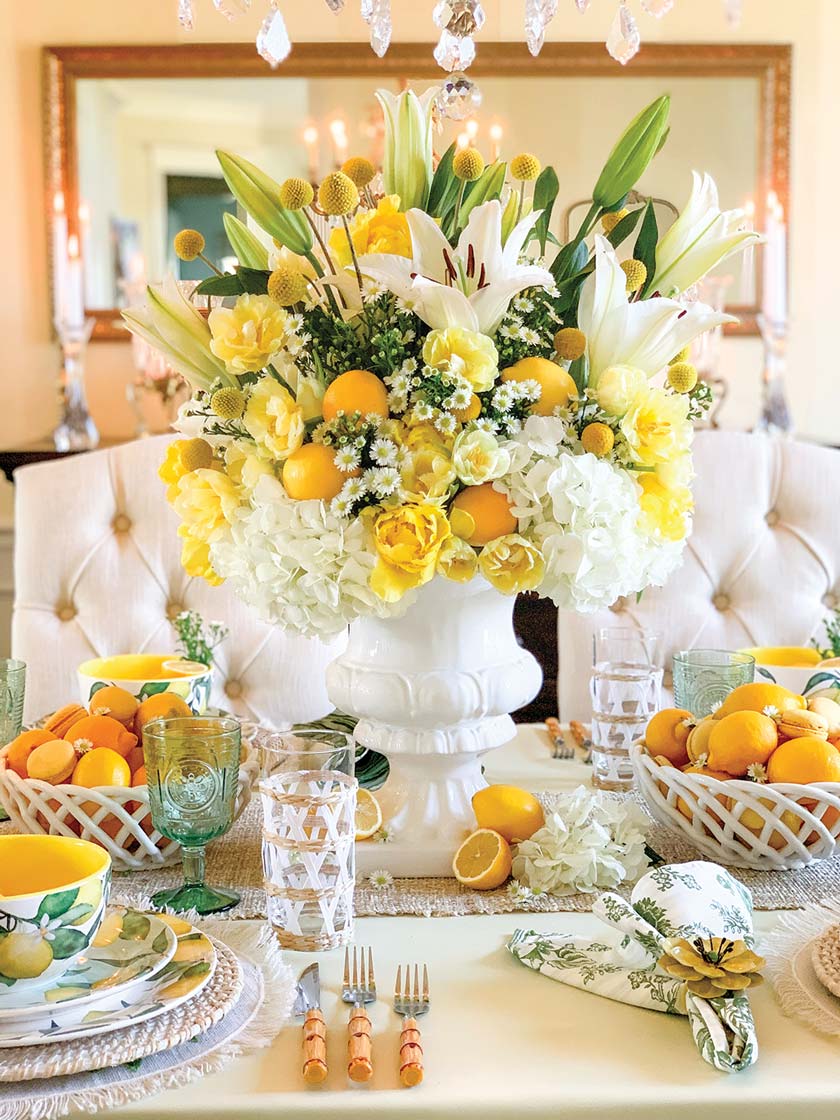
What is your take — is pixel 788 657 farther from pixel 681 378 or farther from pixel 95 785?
pixel 95 785

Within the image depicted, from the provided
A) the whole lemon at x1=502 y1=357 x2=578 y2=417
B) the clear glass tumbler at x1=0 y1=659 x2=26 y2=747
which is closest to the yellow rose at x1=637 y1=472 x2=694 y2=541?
the whole lemon at x1=502 y1=357 x2=578 y2=417

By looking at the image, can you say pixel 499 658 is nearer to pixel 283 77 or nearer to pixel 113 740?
pixel 113 740

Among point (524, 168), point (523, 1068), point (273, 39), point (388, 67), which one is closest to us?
point (523, 1068)

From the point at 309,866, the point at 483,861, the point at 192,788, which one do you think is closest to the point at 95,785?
the point at 192,788

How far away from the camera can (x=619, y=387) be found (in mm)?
1088

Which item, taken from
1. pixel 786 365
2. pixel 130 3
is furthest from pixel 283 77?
pixel 786 365

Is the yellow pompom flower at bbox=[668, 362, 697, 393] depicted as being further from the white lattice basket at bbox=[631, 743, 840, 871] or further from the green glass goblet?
the green glass goblet

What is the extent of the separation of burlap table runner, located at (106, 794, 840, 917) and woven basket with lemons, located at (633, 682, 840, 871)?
0.08 ft

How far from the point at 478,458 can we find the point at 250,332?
0.23 m

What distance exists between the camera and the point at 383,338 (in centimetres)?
106

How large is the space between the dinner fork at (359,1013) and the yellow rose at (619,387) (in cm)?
49

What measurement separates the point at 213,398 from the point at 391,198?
0.24 m

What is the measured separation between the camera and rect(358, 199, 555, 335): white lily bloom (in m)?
1.05

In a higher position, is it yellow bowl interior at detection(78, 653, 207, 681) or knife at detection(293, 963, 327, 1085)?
yellow bowl interior at detection(78, 653, 207, 681)
